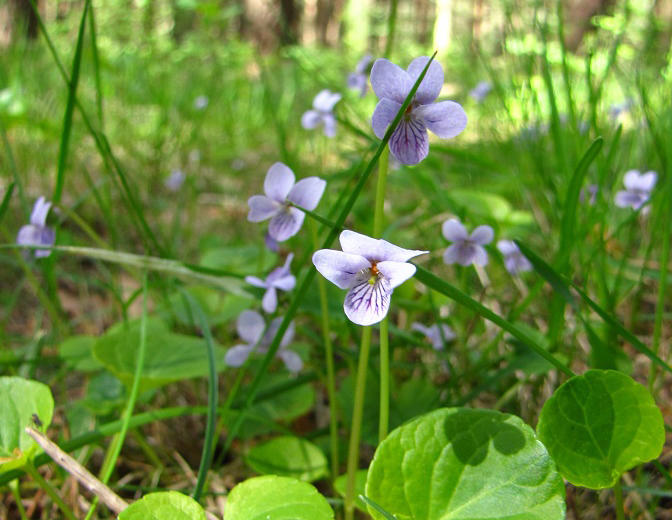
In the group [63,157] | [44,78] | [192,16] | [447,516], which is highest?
[63,157]

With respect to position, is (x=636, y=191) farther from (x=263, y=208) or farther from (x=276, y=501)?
(x=276, y=501)

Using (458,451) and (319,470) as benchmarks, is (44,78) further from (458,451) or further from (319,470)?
(458,451)

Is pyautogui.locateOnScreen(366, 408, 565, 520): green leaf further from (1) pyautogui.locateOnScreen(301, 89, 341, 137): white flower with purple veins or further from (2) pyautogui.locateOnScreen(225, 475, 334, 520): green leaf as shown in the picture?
(1) pyautogui.locateOnScreen(301, 89, 341, 137): white flower with purple veins

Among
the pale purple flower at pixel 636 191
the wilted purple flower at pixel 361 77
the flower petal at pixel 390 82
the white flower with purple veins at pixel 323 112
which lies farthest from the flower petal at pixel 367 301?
the pale purple flower at pixel 636 191

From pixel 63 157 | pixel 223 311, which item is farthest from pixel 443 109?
pixel 223 311

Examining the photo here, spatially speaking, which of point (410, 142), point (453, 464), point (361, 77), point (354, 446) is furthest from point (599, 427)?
point (361, 77)

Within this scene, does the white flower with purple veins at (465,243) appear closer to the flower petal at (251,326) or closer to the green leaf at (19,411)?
the flower petal at (251,326)
